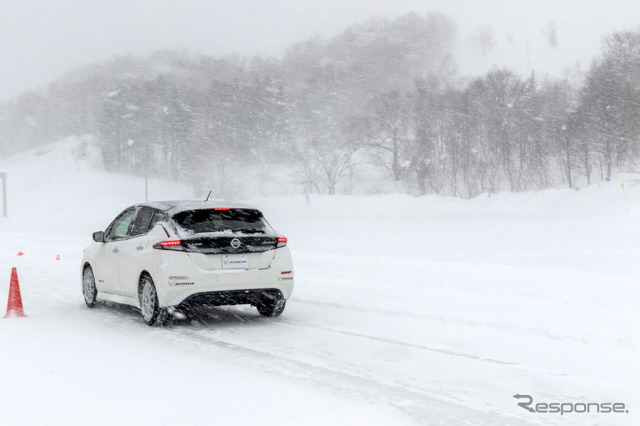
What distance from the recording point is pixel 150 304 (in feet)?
30.3

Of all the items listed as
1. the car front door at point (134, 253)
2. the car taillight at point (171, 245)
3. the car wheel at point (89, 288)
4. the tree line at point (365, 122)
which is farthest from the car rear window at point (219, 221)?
the tree line at point (365, 122)

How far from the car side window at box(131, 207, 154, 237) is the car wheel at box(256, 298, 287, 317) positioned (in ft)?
6.27

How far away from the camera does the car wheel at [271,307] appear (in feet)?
31.9

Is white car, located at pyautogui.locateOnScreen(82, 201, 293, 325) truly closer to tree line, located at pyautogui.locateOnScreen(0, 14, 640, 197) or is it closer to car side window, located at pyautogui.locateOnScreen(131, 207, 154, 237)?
car side window, located at pyautogui.locateOnScreen(131, 207, 154, 237)

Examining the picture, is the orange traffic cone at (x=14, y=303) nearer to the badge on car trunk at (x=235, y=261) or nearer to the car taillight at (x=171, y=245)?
the car taillight at (x=171, y=245)

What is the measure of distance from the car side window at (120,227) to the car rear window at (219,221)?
165 centimetres

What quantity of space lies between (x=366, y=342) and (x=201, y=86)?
5345 inches

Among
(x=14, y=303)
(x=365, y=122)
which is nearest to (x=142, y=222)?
(x=14, y=303)

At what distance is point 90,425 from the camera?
4.95m

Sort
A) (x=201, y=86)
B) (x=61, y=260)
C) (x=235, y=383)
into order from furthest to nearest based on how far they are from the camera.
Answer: (x=201, y=86)
(x=61, y=260)
(x=235, y=383)

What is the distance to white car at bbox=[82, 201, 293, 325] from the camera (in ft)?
29.0

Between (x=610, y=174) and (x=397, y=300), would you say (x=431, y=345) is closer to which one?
(x=397, y=300)

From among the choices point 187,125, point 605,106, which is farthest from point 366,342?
point 187,125

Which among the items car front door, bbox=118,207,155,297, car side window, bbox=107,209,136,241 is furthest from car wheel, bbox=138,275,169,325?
car side window, bbox=107,209,136,241
